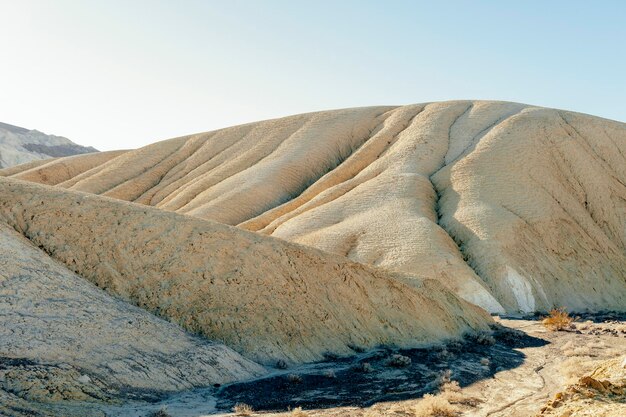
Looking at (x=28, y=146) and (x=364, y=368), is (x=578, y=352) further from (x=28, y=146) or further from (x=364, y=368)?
(x=28, y=146)

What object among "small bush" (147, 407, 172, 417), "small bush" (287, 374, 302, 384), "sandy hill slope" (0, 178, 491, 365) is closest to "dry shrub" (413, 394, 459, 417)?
"small bush" (287, 374, 302, 384)

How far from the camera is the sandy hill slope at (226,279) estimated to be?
17.1m

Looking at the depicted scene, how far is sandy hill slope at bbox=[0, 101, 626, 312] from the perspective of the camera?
35000 millimetres

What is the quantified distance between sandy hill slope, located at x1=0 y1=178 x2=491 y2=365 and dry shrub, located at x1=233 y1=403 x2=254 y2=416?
4.67m

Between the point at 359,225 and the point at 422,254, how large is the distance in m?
5.99

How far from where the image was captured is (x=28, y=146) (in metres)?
141

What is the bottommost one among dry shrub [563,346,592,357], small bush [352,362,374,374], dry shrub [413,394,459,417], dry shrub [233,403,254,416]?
small bush [352,362,374,374]

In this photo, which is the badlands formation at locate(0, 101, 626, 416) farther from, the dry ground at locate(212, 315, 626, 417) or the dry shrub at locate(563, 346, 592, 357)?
the dry shrub at locate(563, 346, 592, 357)

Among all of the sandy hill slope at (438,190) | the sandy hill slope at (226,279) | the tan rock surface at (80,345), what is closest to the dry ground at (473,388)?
the tan rock surface at (80,345)

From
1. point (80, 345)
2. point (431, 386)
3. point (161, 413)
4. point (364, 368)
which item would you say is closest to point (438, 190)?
point (364, 368)

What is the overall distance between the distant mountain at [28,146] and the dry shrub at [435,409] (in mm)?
124711

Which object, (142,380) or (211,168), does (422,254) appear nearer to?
(142,380)

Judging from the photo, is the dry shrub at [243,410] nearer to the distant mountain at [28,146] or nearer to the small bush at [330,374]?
the small bush at [330,374]

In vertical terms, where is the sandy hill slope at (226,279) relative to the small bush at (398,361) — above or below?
above
